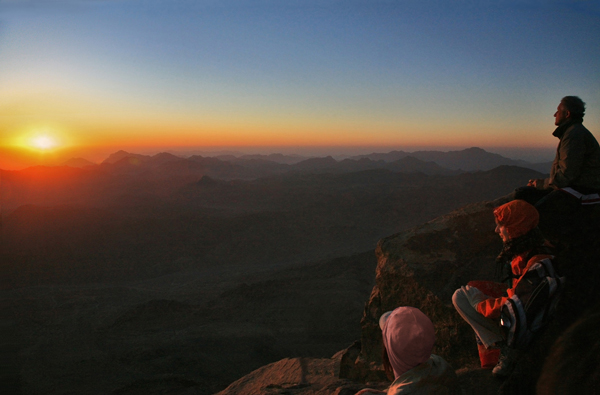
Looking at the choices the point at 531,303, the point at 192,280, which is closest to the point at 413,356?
the point at 531,303

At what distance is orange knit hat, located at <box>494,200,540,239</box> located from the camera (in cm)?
259

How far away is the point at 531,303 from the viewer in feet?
7.88

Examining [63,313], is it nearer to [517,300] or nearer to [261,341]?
[261,341]

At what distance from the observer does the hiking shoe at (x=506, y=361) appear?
9.00 ft

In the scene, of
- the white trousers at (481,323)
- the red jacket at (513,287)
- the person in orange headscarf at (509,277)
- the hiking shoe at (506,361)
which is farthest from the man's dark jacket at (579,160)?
the hiking shoe at (506,361)

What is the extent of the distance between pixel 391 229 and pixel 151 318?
919 inches

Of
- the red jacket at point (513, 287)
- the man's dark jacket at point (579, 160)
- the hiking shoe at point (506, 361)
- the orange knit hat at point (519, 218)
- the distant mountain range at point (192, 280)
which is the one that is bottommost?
the distant mountain range at point (192, 280)

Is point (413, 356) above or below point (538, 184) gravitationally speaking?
below

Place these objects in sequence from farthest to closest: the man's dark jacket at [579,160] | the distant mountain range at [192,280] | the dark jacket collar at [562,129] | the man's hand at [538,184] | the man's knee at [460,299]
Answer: the distant mountain range at [192,280] → the man's hand at [538,184] → the dark jacket collar at [562,129] → the man's dark jacket at [579,160] → the man's knee at [460,299]

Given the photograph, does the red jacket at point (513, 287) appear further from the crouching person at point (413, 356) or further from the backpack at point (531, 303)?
the crouching person at point (413, 356)

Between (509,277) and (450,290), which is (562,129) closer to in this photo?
(509,277)

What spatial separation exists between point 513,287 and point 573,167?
1.51m

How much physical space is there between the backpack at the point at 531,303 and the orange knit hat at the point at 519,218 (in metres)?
0.25

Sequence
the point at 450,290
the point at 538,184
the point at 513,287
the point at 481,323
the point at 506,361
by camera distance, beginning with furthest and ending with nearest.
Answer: the point at 450,290, the point at 538,184, the point at 481,323, the point at 506,361, the point at 513,287
